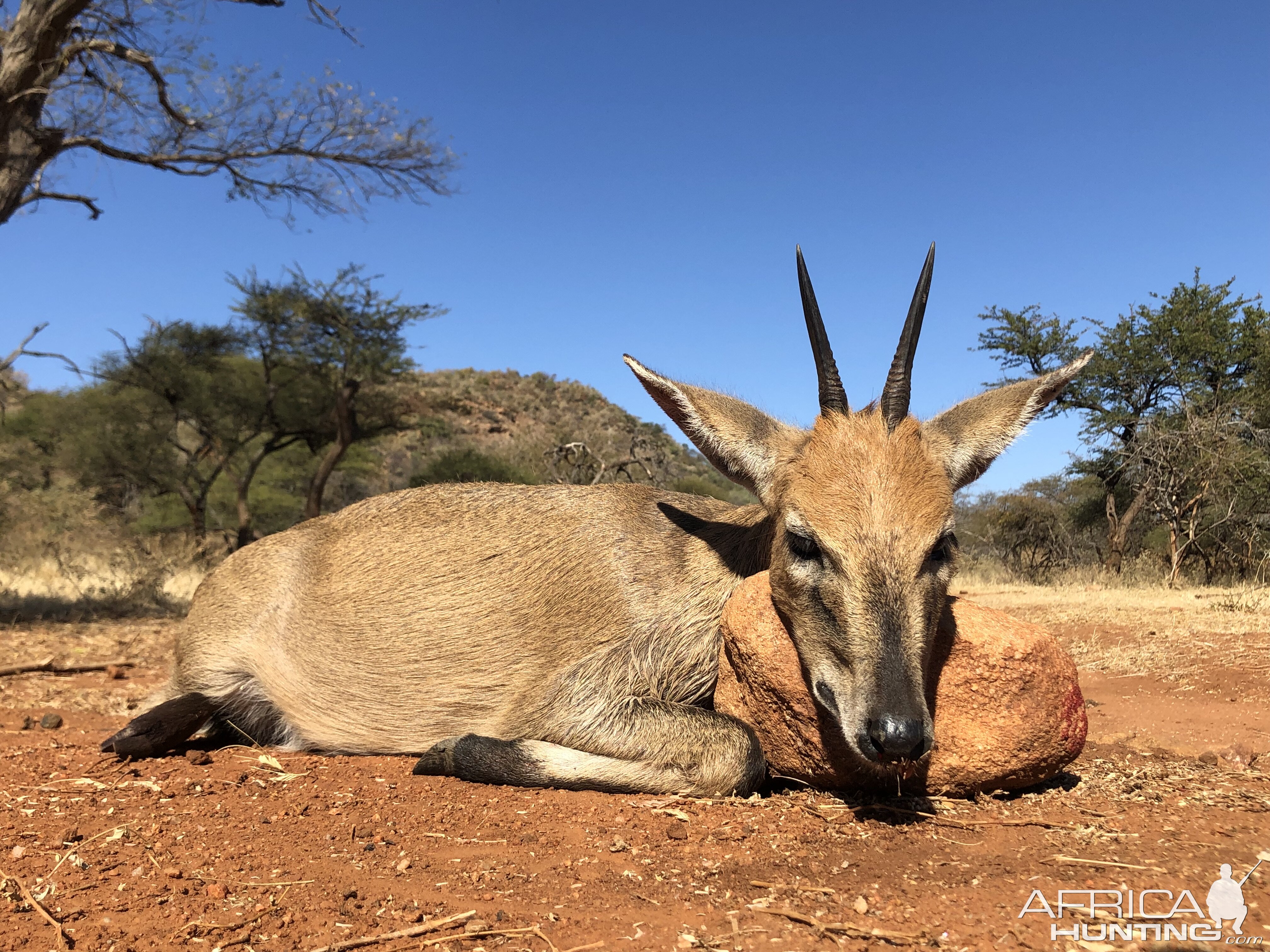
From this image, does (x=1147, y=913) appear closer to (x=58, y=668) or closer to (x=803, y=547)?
(x=803, y=547)

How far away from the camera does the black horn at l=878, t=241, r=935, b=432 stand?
373 cm

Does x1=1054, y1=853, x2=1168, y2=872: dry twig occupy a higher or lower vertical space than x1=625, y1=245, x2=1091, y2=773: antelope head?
lower

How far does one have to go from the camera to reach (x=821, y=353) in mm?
3947

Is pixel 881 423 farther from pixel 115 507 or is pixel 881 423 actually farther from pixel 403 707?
pixel 115 507

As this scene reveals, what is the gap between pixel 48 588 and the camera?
13.6m

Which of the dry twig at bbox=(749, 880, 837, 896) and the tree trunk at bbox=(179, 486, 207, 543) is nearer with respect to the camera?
the dry twig at bbox=(749, 880, 837, 896)

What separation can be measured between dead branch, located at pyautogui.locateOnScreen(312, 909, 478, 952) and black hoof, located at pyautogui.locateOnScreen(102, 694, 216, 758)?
2838 millimetres

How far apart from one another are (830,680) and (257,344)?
23.2 m

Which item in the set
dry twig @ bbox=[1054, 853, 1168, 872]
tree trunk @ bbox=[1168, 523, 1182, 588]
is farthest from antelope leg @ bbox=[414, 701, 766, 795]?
tree trunk @ bbox=[1168, 523, 1182, 588]

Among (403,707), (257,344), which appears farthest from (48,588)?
(403,707)

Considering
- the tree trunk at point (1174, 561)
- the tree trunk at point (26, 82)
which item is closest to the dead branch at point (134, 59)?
the tree trunk at point (26, 82)

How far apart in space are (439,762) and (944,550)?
8.45 feet

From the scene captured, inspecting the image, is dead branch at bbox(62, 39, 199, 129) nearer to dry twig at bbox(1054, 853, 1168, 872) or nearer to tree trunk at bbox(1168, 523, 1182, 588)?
dry twig at bbox(1054, 853, 1168, 872)

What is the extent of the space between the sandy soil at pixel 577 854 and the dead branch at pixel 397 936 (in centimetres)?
2
